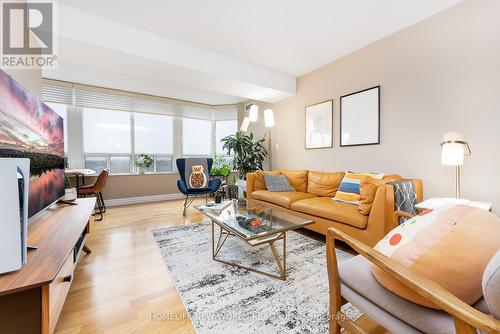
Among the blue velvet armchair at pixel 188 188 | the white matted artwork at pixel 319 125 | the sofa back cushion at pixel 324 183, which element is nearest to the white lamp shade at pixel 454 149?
the sofa back cushion at pixel 324 183

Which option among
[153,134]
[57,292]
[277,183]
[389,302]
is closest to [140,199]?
[153,134]

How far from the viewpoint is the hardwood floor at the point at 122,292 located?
4.01 feet

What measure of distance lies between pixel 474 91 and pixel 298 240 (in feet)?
7.58

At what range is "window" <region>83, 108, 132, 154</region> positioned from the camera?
4.28m

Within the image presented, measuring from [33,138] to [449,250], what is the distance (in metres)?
2.40

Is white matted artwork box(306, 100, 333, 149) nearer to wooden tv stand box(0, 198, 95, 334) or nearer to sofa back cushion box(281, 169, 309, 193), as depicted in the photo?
sofa back cushion box(281, 169, 309, 193)

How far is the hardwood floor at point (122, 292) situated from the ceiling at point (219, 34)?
2.28m

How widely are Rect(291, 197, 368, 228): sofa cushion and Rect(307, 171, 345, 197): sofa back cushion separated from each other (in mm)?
476

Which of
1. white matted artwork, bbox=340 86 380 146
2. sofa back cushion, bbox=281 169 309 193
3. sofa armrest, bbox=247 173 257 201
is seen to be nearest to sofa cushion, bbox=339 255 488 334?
white matted artwork, bbox=340 86 380 146

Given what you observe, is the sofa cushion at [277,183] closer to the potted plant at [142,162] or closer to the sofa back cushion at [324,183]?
the sofa back cushion at [324,183]

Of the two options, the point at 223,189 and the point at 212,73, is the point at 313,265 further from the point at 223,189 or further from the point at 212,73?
the point at 223,189

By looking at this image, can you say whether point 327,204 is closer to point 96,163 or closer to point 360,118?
point 360,118

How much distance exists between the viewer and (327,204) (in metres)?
2.45

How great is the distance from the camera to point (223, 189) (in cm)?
484
